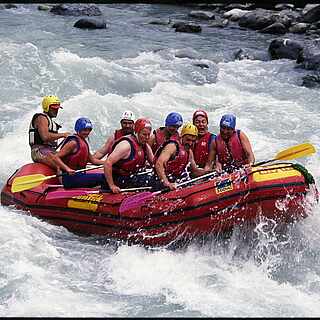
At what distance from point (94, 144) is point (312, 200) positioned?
4.40m

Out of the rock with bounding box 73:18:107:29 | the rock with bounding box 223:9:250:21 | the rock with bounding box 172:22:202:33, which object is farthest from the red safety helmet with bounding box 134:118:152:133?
the rock with bounding box 223:9:250:21

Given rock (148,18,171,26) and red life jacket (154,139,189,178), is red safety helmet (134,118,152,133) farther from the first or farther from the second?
rock (148,18,171,26)

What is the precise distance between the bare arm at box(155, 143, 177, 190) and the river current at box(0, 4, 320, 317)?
654 mm

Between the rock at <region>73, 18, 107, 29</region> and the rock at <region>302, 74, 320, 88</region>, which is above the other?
the rock at <region>73, 18, 107, 29</region>

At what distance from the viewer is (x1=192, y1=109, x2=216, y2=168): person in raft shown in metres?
7.04

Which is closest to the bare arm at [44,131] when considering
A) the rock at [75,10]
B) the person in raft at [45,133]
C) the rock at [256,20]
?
the person in raft at [45,133]

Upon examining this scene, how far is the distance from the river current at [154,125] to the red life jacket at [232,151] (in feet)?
2.96

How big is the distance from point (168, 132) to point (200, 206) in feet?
3.09

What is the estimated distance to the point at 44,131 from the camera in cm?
750

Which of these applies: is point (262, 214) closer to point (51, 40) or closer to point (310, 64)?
point (310, 64)

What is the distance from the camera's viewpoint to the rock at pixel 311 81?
13430 millimetres

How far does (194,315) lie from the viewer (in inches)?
210

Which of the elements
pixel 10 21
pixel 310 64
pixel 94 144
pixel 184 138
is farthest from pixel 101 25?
pixel 184 138

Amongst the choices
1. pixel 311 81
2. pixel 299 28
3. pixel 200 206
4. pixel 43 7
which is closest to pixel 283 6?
pixel 299 28
